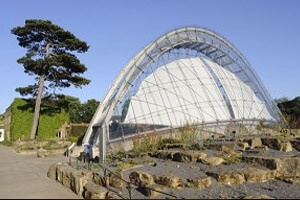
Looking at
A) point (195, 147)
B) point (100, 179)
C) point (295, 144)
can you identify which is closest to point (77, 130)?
point (195, 147)

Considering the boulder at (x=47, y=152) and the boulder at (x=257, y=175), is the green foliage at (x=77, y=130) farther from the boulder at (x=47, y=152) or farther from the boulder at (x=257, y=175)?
the boulder at (x=257, y=175)

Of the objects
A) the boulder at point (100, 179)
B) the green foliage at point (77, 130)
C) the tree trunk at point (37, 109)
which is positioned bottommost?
the boulder at point (100, 179)

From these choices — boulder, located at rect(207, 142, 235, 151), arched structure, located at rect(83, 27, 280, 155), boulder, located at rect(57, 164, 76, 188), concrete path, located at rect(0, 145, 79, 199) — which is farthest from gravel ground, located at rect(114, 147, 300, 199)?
arched structure, located at rect(83, 27, 280, 155)

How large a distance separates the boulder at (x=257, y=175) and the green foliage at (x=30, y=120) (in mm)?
28815

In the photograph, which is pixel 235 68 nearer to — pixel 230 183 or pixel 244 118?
pixel 244 118

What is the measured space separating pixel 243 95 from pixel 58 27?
1936 cm

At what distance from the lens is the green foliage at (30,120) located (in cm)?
3331

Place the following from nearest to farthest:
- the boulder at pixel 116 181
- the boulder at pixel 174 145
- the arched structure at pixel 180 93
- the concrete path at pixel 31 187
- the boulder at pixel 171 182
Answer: the boulder at pixel 171 182 → the boulder at pixel 116 181 → the concrete path at pixel 31 187 → the boulder at pixel 174 145 → the arched structure at pixel 180 93

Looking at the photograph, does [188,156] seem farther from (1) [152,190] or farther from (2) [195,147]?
(1) [152,190]

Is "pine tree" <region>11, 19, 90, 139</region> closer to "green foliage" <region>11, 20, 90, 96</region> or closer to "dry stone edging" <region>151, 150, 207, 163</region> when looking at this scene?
"green foliage" <region>11, 20, 90, 96</region>

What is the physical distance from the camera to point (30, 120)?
33.6 meters

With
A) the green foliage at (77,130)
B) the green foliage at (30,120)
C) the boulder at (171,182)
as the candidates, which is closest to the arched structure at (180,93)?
the boulder at (171,182)

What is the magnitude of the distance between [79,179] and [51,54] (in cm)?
2623

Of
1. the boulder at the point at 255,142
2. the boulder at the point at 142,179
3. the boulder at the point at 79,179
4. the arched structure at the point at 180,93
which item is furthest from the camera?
the arched structure at the point at 180,93
